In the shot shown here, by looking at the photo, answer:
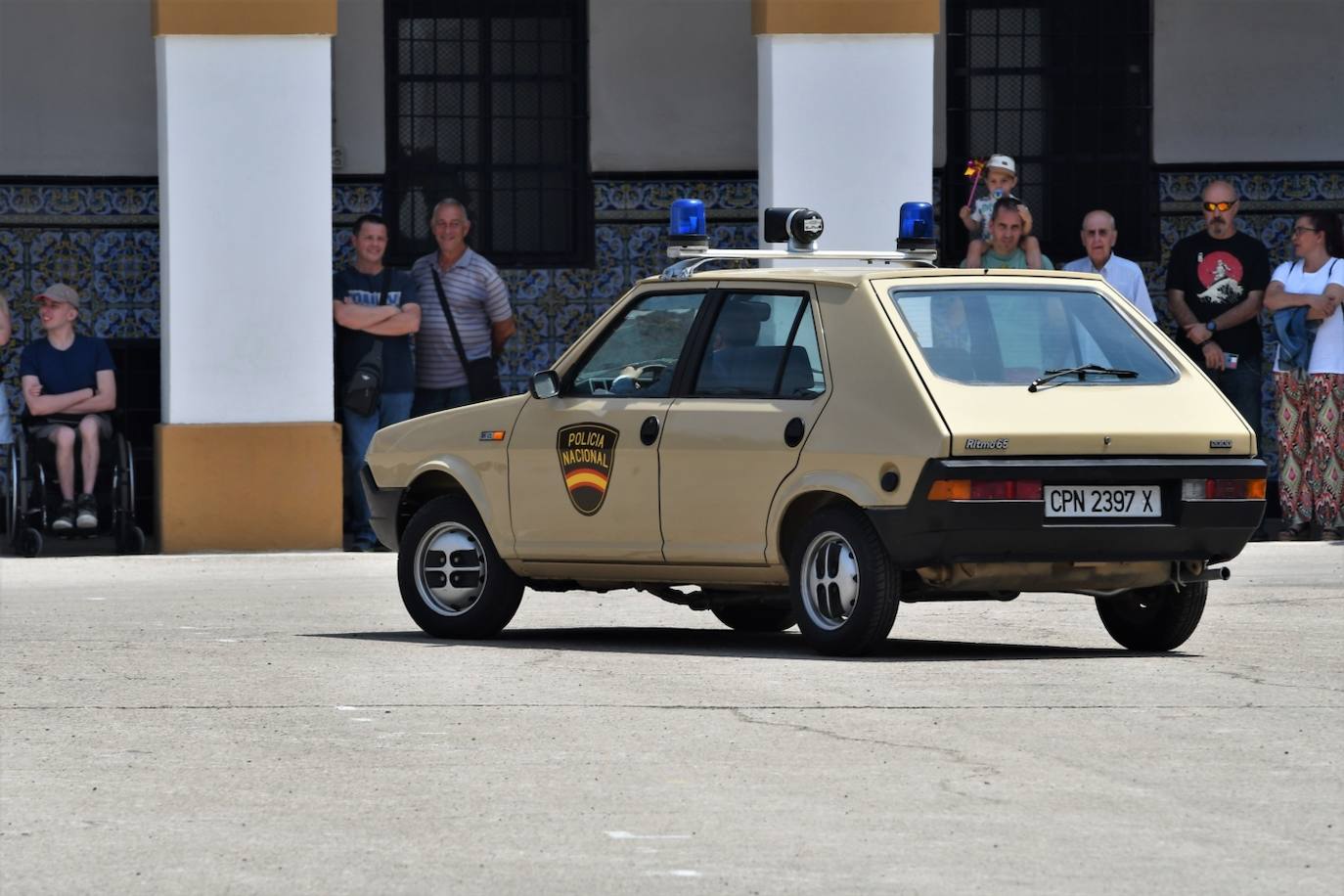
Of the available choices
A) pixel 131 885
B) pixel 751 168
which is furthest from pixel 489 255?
pixel 131 885

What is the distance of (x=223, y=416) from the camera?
1834 centimetres

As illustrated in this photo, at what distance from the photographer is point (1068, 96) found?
21844 millimetres

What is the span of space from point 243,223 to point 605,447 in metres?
6.61

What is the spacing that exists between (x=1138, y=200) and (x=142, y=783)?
14.5m

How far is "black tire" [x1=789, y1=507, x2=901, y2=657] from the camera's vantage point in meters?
11.2

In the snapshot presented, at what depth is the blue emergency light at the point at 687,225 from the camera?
12.8 m

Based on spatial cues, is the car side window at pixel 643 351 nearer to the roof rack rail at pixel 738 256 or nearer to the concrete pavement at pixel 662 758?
the roof rack rail at pixel 738 256

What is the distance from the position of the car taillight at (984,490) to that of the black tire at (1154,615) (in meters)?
1.05

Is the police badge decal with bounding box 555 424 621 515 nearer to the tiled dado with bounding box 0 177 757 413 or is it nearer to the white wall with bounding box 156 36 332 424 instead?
the white wall with bounding box 156 36 332 424

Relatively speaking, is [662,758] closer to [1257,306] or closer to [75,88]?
[1257,306]

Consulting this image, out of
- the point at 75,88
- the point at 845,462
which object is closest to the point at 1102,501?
the point at 845,462

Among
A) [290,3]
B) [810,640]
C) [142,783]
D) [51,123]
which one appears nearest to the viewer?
[142,783]

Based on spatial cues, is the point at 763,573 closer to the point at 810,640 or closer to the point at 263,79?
the point at 810,640

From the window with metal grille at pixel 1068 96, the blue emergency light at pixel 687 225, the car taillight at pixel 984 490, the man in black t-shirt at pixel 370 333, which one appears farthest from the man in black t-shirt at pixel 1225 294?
the car taillight at pixel 984 490
